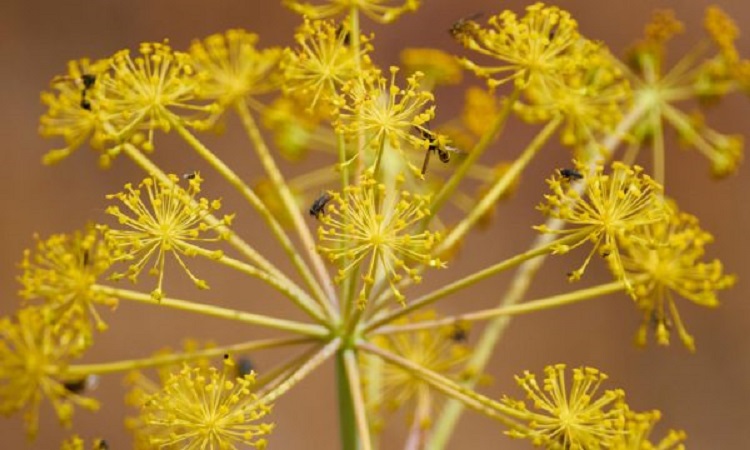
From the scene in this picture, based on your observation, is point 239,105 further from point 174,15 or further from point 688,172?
point 688,172

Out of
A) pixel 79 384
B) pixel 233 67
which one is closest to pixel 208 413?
pixel 79 384

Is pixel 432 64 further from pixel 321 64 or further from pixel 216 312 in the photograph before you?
pixel 216 312

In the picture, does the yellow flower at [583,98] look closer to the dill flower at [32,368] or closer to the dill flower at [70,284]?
the dill flower at [70,284]

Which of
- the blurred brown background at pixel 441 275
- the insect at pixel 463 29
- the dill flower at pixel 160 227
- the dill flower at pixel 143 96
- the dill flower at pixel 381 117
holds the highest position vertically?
the blurred brown background at pixel 441 275

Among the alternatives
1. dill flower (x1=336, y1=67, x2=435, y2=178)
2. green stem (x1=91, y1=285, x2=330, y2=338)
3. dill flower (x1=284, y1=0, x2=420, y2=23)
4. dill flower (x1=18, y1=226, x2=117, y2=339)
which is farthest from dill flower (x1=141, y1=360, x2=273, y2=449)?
dill flower (x1=284, y1=0, x2=420, y2=23)

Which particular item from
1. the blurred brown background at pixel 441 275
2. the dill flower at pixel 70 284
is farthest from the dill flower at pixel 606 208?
the blurred brown background at pixel 441 275

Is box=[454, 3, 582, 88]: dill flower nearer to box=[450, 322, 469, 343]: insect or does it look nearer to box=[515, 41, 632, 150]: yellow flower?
box=[515, 41, 632, 150]: yellow flower
